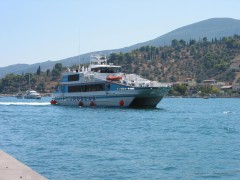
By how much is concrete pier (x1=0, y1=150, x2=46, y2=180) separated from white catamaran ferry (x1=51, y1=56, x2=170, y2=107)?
5525 centimetres

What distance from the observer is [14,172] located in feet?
45.9

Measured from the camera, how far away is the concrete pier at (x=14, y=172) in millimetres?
13250

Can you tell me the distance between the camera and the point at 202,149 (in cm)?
2808

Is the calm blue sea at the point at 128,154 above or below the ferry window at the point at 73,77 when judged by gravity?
below

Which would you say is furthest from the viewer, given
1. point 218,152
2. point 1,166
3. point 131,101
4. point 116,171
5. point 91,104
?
point 91,104

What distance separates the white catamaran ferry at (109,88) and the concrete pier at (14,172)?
181 ft

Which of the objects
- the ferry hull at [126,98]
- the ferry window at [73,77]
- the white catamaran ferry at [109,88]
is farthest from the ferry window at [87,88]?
the ferry window at [73,77]

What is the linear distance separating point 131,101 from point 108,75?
633 cm

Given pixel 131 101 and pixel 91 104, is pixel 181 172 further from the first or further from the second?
pixel 91 104

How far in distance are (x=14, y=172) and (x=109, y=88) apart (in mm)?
60403

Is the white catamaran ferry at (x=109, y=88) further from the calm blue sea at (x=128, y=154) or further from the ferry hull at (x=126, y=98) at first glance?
the calm blue sea at (x=128, y=154)

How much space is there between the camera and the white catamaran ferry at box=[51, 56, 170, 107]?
71.8 m

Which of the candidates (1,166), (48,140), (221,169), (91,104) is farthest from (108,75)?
(1,166)

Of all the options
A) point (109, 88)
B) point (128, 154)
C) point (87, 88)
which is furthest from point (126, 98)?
point (128, 154)
